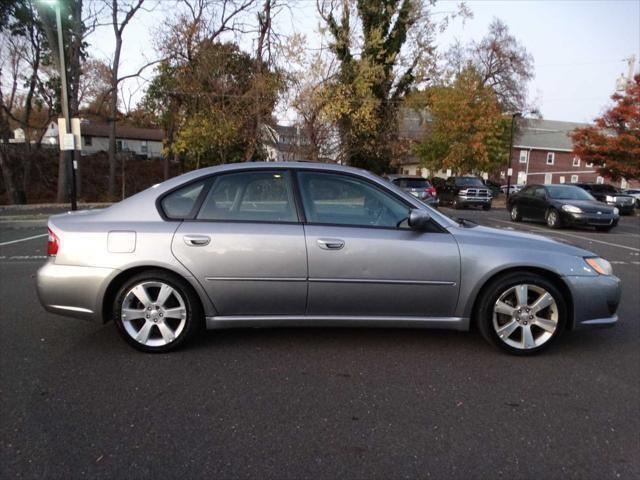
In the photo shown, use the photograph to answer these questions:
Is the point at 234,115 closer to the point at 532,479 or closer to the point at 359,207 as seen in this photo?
the point at 359,207

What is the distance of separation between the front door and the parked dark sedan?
484 inches

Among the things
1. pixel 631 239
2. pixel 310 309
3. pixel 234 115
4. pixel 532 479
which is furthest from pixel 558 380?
pixel 234 115

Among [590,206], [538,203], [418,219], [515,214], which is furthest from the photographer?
[515,214]

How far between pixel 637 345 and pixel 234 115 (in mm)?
19064

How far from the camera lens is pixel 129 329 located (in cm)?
361

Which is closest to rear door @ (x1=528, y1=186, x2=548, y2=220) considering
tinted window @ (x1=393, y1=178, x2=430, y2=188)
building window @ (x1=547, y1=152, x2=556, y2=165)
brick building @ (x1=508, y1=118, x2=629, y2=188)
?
tinted window @ (x1=393, y1=178, x2=430, y2=188)

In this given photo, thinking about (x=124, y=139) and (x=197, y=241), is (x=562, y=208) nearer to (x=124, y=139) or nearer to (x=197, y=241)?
(x=197, y=241)

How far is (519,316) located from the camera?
362 cm

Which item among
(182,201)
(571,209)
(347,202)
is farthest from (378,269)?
(571,209)

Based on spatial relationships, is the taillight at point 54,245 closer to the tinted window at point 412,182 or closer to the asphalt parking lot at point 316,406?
the asphalt parking lot at point 316,406

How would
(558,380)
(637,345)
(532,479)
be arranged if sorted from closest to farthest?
(532,479) < (558,380) < (637,345)

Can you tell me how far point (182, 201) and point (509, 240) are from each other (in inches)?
106

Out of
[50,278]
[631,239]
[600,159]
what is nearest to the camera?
[50,278]

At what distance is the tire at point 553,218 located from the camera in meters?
14.3
